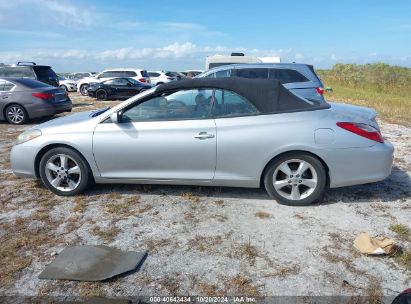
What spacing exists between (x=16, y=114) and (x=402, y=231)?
35.3ft

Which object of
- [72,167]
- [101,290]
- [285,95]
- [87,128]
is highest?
[285,95]

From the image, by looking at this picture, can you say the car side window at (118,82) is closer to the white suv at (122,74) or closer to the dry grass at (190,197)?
the white suv at (122,74)

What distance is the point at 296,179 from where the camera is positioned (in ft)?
13.8

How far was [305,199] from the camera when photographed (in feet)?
14.0

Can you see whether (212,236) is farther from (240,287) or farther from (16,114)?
(16,114)

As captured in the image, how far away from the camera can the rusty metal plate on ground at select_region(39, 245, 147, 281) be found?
9.77ft

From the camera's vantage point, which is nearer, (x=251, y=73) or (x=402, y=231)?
(x=402, y=231)

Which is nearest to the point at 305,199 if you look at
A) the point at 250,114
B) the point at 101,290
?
the point at 250,114

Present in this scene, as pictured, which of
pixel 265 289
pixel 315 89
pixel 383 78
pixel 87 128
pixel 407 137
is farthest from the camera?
pixel 383 78

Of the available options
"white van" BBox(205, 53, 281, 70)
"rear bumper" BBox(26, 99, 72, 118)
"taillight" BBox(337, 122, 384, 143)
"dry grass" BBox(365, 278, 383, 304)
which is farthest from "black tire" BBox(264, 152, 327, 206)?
"white van" BBox(205, 53, 281, 70)

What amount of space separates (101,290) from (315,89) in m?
7.52

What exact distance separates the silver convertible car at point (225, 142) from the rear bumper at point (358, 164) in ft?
0.04

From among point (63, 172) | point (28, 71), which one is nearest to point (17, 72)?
point (28, 71)

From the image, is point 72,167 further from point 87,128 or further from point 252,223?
point 252,223
